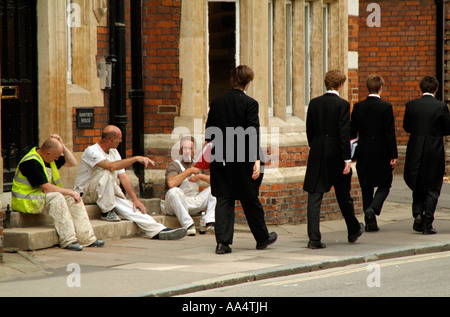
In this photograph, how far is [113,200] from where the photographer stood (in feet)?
35.9

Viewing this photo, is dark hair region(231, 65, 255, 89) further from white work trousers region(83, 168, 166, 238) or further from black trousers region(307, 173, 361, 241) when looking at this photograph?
white work trousers region(83, 168, 166, 238)

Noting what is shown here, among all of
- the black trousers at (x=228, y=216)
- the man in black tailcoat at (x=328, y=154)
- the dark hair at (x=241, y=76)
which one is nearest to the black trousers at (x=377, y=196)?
the man in black tailcoat at (x=328, y=154)

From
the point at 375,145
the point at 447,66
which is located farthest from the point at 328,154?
the point at 447,66

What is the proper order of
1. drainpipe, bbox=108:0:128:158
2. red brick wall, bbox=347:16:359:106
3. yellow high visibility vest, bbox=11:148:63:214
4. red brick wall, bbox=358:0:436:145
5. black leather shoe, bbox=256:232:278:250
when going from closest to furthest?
yellow high visibility vest, bbox=11:148:63:214
black leather shoe, bbox=256:232:278:250
drainpipe, bbox=108:0:128:158
red brick wall, bbox=347:16:359:106
red brick wall, bbox=358:0:436:145

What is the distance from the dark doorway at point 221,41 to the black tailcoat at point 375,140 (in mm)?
2015

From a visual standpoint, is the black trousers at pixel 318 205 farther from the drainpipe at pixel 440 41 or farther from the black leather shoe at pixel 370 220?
the drainpipe at pixel 440 41

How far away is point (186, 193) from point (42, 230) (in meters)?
2.38

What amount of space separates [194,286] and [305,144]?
5546 millimetres

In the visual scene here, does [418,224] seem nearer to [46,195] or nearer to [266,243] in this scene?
[266,243]

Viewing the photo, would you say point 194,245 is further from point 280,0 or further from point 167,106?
point 280,0

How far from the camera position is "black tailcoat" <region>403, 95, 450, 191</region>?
11367 millimetres

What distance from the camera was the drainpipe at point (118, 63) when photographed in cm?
1177

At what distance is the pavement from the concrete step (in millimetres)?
119

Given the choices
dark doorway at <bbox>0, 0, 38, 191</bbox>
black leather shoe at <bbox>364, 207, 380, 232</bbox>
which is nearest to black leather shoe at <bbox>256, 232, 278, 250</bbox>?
black leather shoe at <bbox>364, 207, 380, 232</bbox>
